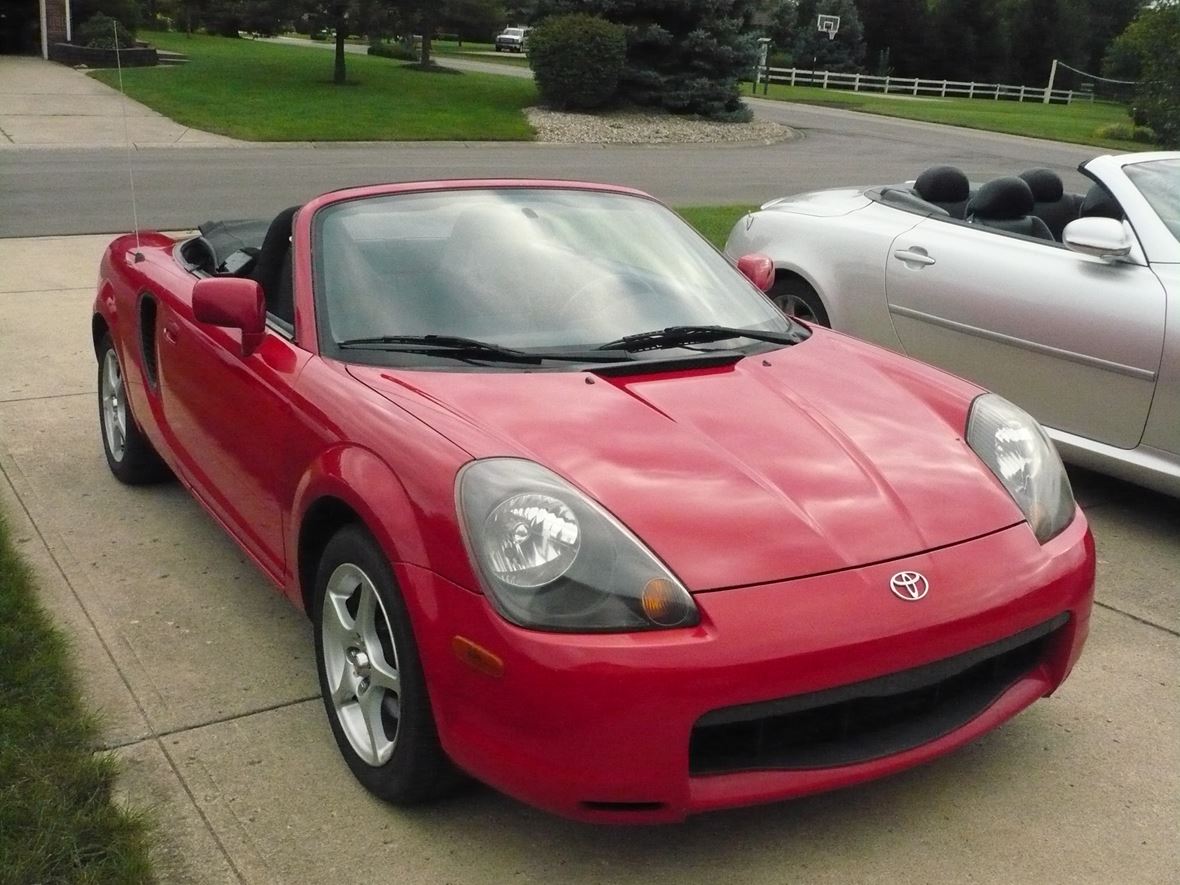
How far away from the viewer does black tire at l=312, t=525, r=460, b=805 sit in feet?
9.35

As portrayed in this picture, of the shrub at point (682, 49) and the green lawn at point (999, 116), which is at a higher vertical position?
the shrub at point (682, 49)

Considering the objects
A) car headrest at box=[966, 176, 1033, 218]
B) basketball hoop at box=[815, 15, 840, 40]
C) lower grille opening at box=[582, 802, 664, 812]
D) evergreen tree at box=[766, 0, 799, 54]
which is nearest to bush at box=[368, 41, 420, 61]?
basketball hoop at box=[815, 15, 840, 40]

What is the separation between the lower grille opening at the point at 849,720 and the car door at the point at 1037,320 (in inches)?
92.6

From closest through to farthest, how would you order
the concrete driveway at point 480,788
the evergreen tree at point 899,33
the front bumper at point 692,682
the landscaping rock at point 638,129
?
1. the front bumper at point 692,682
2. the concrete driveway at point 480,788
3. the landscaping rock at point 638,129
4. the evergreen tree at point 899,33

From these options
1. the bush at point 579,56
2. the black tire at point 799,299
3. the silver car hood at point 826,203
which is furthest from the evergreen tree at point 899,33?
the black tire at point 799,299

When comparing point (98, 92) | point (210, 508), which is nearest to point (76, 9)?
point (98, 92)

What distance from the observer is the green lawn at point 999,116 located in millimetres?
33219

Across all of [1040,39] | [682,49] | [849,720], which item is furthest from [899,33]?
[849,720]

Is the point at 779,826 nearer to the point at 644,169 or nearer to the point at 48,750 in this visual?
the point at 48,750

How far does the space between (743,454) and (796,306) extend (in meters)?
3.67

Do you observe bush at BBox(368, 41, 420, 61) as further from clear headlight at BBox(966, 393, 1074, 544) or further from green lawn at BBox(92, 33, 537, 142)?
clear headlight at BBox(966, 393, 1074, 544)

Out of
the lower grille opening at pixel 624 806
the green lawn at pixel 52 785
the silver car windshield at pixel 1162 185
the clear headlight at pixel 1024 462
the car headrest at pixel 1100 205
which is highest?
the silver car windshield at pixel 1162 185

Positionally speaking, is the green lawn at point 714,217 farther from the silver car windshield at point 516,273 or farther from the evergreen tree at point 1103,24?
the evergreen tree at point 1103,24

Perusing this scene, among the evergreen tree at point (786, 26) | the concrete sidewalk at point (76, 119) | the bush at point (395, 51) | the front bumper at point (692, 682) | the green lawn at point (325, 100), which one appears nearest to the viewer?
the front bumper at point (692, 682)
